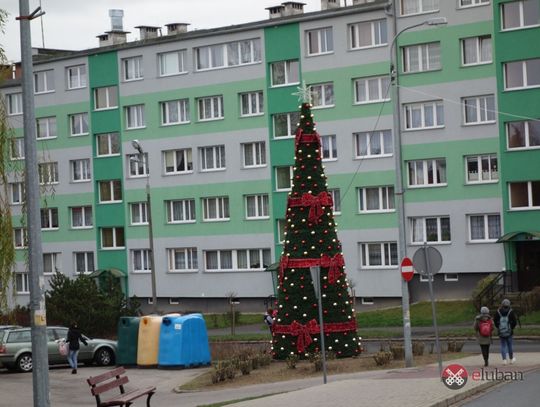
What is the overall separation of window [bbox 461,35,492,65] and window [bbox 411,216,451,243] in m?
7.64

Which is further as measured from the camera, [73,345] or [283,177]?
[283,177]

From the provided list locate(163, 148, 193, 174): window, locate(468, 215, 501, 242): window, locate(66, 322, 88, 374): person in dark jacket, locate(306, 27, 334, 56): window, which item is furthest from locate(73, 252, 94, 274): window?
locate(66, 322, 88, 374): person in dark jacket

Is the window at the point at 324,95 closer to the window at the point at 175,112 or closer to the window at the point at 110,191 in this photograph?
the window at the point at 175,112

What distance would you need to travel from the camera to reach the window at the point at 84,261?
72.0 meters

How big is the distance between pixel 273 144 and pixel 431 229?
33.9ft

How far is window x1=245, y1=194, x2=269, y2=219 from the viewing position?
6354cm

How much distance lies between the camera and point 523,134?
54688mm

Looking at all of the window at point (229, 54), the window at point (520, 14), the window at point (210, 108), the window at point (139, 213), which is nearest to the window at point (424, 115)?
the window at point (520, 14)

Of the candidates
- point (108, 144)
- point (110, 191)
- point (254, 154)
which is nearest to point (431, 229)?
point (254, 154)

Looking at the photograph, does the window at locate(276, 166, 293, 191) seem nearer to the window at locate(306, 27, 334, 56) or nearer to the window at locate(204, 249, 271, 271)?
the window at locate(204, 249, 271, 271)

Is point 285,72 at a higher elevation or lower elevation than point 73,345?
higher

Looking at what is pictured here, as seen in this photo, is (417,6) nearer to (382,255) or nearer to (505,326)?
(382,255)

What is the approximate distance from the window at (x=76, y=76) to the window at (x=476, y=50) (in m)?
25.7

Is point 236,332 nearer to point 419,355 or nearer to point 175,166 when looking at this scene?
point 175,166
